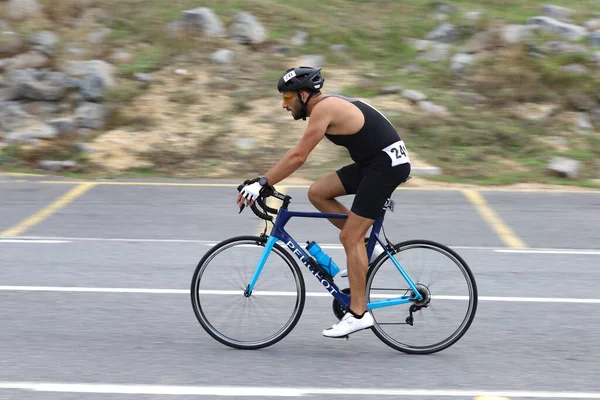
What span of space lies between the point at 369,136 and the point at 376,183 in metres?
0.30

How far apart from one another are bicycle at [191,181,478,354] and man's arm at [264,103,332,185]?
0.31 meters

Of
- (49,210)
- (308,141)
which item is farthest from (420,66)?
(308,141)

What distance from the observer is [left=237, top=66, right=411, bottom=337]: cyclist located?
5375 millimetres

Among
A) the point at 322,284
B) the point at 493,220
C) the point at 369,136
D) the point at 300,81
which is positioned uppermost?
the point at 300,81

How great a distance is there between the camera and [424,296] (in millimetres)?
5840

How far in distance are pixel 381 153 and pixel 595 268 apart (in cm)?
377

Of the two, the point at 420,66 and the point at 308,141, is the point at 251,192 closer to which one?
the point at 308,141

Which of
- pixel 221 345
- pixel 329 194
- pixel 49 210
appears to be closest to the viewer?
pixel 329 194

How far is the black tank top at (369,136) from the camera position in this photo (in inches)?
215

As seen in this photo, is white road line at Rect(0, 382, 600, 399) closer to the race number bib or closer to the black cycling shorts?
the black cycling shorts

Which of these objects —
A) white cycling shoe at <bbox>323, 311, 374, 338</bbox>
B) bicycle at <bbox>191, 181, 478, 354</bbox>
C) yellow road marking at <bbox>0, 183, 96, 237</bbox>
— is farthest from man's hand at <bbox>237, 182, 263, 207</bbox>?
yellow road marking at <bbox>0, 183, 96, 237</bbox>

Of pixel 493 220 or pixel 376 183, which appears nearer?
pixel 376 183

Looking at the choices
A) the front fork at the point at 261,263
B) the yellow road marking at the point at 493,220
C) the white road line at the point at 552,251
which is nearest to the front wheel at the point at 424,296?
the front fork at the point at 261,263

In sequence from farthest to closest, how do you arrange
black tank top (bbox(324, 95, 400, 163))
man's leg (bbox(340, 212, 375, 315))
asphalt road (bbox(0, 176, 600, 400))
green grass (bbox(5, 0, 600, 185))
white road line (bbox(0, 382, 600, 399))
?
1. green grass (bbox(5, 0, 600, 185))
2. man's leg (bbox(340, 212, 375, 315))
3. black tank top (bbox(324, 95, 400, 163))
4. asphalt road (bbox(0, 176, 600, 400))
5. white road line (bbox(0, 382, 600, 399))
